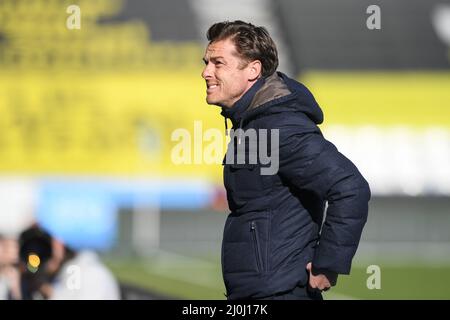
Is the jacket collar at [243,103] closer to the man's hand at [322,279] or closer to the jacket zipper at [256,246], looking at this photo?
the jacket zipper at [256,246]

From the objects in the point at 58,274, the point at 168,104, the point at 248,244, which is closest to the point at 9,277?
the point at 58,274

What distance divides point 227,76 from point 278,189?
260 mm

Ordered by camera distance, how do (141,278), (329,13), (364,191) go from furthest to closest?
(329,13) → (141,278) → (364,191)

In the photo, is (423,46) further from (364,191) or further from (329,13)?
(364,191)

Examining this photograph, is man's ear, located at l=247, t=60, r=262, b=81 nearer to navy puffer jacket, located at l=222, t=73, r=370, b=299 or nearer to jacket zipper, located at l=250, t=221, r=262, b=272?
navy puffer jacket, located at l=222, t=73, r=370, b=299

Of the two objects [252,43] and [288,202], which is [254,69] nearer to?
[252,43]

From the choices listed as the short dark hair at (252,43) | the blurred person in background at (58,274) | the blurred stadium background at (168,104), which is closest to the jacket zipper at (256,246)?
the short dark hair at (252,43)

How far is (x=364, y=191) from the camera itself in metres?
1.99

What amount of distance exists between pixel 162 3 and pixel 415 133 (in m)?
3.33

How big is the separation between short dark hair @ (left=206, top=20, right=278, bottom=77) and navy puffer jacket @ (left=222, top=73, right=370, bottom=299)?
1.3 inches

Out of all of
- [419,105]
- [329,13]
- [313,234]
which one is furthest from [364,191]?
[329,13]

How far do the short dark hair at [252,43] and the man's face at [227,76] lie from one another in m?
0.01

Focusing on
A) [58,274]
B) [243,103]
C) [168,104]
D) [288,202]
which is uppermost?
[168,104]

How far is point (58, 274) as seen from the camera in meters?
3.96
